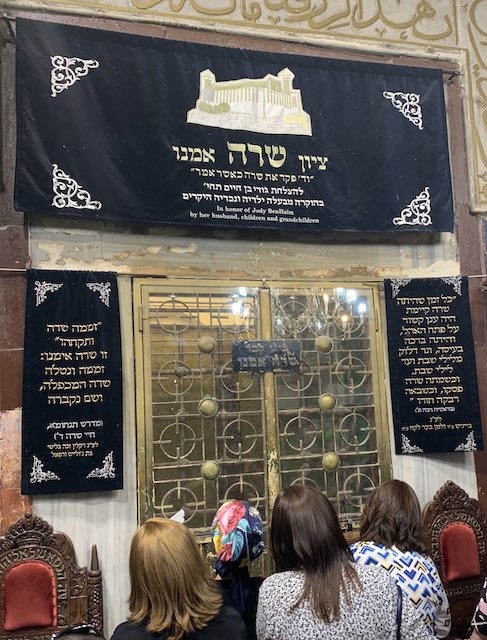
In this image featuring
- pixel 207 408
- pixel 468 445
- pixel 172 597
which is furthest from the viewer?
pixel 468 445

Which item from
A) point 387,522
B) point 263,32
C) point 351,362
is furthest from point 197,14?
point 387,522

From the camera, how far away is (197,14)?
402cm

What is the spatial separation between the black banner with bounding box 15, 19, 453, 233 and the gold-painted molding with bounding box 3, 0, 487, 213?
8.2 inches

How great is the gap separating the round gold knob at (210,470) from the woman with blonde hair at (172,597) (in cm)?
201

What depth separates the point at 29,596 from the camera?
10.6 feet

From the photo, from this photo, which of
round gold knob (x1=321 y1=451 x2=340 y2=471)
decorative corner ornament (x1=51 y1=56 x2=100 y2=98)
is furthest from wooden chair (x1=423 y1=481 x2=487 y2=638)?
decorative corner ornament (x1=51 y1=56 x2=100 y2=98)

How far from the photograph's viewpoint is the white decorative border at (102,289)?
11.8 feet

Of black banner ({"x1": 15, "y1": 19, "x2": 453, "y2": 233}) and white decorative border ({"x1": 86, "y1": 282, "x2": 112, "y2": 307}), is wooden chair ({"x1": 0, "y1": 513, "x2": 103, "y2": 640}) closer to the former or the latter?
white decorative border ({"x1": 86, "y1": 282, "x2": 112, "y2": 307})

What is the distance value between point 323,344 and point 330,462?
0.73m

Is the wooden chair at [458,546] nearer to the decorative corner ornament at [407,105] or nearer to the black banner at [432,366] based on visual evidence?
the black banner at [432,366]

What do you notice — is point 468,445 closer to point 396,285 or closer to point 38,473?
point 396,285

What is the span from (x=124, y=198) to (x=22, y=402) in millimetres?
1259

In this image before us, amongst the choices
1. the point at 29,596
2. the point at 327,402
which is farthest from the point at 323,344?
the point at 29,596

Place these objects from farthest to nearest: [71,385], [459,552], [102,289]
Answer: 1. [459,552]
2. [102,289]
3. [71,385]
